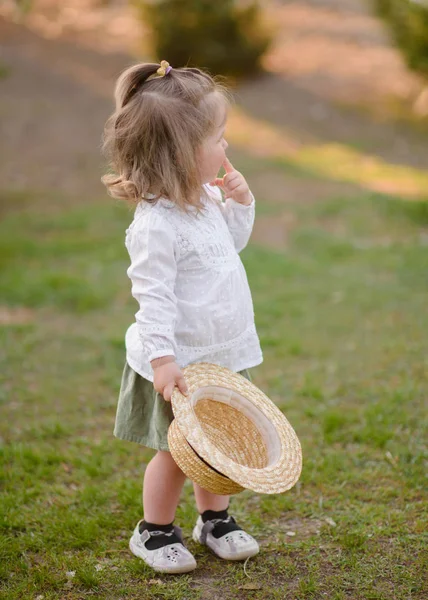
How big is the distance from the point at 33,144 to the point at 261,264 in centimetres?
438

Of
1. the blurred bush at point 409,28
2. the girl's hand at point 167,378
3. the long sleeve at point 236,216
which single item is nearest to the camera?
Answer: the girl's hand at point 167,378

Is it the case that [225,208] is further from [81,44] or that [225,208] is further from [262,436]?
[81,44]

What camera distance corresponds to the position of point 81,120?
382 inches

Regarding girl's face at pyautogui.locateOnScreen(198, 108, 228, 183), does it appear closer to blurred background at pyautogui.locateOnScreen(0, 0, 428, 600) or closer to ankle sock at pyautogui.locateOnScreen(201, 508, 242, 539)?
ankle sock at pyautogui.locateOnScreen(201, 508, 242, 539)

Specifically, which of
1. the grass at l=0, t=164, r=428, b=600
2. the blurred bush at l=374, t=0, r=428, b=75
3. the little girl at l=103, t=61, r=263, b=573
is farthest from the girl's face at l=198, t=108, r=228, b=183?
the blurred bush at l=374, t=0, r=428, b=75

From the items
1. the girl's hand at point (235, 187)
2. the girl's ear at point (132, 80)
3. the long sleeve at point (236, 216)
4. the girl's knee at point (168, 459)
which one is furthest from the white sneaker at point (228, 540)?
the girl's ear at point (132, 80)

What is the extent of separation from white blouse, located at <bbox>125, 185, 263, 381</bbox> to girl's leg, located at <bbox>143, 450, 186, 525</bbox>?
0.31 m

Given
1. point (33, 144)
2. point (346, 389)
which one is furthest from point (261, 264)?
point (33, 144)

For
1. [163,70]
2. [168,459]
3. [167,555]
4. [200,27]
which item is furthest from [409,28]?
[167,555]

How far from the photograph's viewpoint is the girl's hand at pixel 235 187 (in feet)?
8.11

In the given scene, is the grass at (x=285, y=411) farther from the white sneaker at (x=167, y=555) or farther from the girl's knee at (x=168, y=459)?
the girl's knee at (x=168, y=459)

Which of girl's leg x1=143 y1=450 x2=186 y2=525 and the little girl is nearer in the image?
the little girl

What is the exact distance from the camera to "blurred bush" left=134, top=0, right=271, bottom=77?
9.97m

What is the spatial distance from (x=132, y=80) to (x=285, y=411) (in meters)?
1.93
